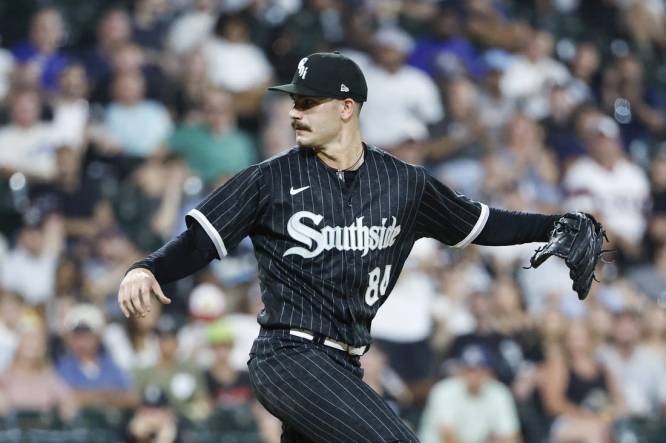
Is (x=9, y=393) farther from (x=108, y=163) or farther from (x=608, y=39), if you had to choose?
(x=608, y=39)

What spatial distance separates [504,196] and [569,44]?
2.63m

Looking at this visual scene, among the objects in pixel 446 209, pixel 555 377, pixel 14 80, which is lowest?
pixel 555 377

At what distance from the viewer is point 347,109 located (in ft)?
14.2

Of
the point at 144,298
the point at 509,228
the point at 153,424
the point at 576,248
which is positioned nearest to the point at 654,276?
the point at 153,424

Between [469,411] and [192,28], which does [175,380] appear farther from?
[192,28]

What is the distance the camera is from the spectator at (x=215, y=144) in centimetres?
899

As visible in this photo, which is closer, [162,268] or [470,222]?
[162,268]

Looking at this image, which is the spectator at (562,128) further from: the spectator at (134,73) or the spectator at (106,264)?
the spectator at (106,264)

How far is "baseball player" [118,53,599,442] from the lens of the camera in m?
4.00

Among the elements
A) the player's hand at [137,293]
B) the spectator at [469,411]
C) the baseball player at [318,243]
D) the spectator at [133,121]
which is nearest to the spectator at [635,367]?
the spectator at [469,411]

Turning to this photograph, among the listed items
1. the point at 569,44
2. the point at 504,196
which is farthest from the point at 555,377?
the point at 569,44

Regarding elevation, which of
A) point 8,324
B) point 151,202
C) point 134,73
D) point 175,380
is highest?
point 134,73

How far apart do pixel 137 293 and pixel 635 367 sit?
6.20 metres

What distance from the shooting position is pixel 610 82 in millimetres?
11484
